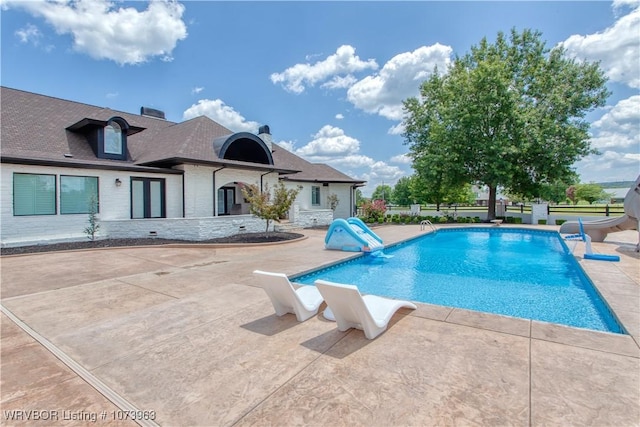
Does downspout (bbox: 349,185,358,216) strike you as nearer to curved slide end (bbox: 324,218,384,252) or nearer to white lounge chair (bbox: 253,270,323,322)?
curved slide end (bbox: 324,218,384,252)

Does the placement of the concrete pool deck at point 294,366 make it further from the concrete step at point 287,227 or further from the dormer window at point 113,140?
the concrete step at point 287,227

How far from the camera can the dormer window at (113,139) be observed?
591 inches

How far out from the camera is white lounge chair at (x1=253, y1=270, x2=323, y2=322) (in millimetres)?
4400

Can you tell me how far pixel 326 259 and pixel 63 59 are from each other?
1808 cm

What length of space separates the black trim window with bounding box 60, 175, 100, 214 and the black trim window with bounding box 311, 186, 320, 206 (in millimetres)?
14755

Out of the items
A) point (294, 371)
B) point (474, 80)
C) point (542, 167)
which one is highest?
point (474, 80)

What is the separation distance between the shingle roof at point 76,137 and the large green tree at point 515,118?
42.7 feet

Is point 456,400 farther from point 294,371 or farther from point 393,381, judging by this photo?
point 294,371

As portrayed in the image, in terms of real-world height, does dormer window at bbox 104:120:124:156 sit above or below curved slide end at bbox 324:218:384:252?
above

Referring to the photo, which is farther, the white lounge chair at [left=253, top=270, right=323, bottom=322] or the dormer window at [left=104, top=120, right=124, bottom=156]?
the dormer window at [left=104, top=120, right=124, bottom=156]

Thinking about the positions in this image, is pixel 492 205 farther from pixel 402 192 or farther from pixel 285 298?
pixel 402 192

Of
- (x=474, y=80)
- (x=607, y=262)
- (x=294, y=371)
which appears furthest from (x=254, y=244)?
(x=474, y=80)

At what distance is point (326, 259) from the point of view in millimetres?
9680

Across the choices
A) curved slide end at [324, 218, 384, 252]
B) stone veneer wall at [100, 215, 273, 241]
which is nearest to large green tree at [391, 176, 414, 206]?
curved slide end at [324, 218, 384, 252]
